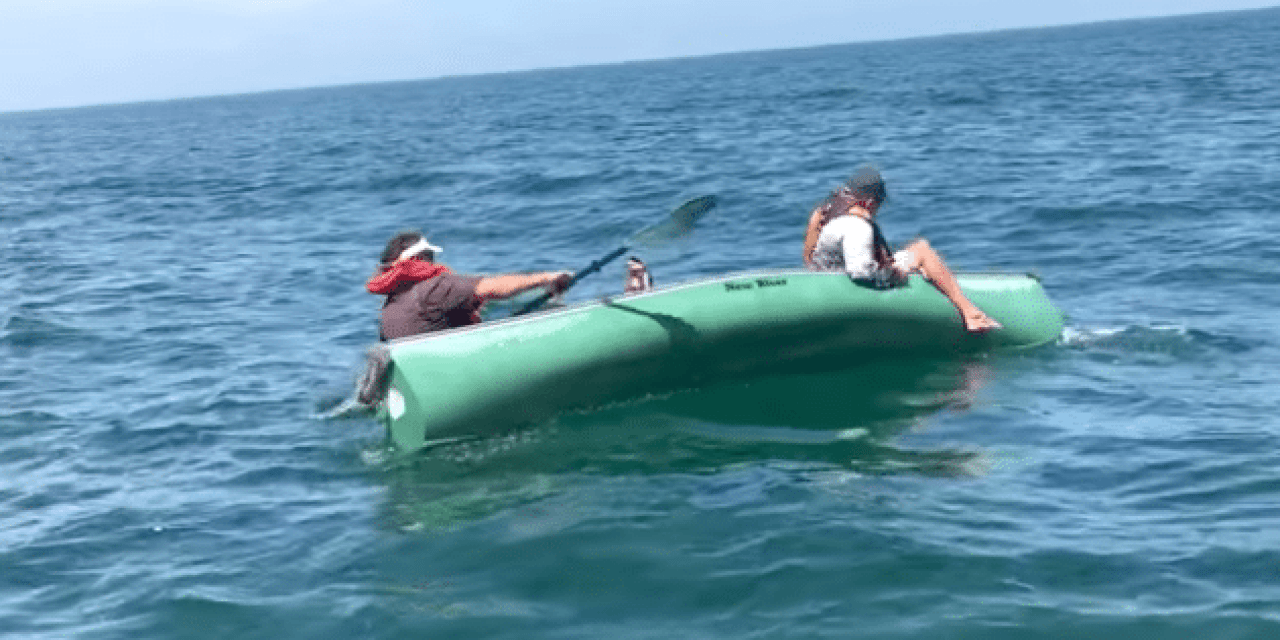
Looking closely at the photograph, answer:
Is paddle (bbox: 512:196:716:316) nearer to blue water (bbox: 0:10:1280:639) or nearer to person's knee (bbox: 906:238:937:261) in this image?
blue water (bbox: 0:10:1280:639)

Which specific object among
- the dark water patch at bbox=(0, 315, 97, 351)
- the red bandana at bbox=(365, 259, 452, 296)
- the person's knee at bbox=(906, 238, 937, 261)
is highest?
the red bandana at bbox=(365, 259, 452, 296)

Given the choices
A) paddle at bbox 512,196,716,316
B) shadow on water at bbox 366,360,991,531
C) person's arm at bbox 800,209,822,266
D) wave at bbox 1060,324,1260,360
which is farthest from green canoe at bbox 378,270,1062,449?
wave at bbox 1060,324,1260,360

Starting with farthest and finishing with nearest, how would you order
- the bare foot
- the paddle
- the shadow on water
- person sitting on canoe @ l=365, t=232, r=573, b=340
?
the bare foot
person sitting on canoe @ l=365, t=232, r=573, b=340
the paddle
the shadow on water

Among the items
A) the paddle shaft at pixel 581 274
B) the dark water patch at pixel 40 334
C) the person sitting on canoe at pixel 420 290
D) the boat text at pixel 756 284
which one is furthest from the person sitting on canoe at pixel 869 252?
the dark water patch at pixel 40 334

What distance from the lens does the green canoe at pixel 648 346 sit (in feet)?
27.2

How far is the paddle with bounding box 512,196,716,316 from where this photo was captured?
27.7 feet

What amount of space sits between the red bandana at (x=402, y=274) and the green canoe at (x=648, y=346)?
50 cm

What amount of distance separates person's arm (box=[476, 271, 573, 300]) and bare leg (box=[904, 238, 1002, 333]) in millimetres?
2523

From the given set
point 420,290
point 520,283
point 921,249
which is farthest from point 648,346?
point 921,249

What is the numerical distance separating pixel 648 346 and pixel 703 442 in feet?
2.47

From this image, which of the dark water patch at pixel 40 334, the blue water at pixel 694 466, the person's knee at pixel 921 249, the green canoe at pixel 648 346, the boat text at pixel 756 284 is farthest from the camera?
the dark water patch at pixel 40 334

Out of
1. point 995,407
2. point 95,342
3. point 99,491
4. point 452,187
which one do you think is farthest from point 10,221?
point 995,407

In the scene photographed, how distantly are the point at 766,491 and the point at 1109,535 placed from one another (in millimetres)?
1651

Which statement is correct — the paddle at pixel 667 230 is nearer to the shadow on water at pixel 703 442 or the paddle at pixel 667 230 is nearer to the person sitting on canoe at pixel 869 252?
the shadow on water at pixel 703 442
